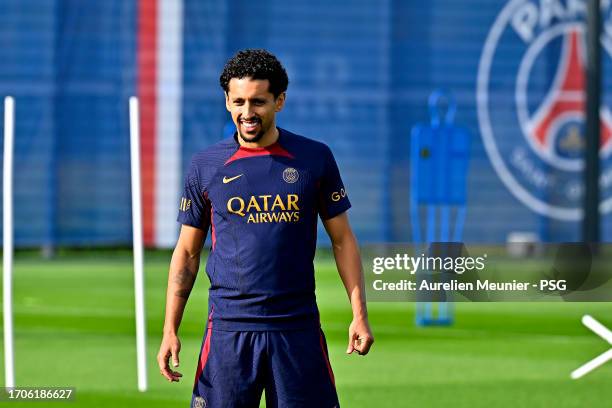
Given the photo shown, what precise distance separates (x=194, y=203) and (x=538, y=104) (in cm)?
1678

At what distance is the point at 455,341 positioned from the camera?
37.1 feet

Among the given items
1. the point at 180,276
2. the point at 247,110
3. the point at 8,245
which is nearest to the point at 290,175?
the point at 247,110

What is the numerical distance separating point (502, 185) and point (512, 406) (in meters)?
12.8

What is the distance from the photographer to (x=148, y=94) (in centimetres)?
1962

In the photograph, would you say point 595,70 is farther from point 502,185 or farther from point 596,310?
point 502,185

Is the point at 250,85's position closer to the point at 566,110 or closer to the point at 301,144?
the point at 301,144

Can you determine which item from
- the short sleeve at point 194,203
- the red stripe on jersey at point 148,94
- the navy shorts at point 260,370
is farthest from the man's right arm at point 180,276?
the red stripe on jersey at point 148,94

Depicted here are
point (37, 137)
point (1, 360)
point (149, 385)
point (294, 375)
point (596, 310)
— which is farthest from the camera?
point (37, 137)

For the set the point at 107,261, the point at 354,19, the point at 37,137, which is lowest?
the point at 107,261

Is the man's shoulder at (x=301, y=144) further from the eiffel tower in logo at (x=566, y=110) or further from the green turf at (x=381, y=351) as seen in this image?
the eiffel tower in logo at (x=566, y=110)

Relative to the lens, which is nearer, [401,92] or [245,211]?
[245,211]

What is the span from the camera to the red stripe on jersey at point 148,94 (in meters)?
19.6

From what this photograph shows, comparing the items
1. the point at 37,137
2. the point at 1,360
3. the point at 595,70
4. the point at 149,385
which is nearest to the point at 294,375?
the point at 149,385

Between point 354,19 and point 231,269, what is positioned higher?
point 354,19
